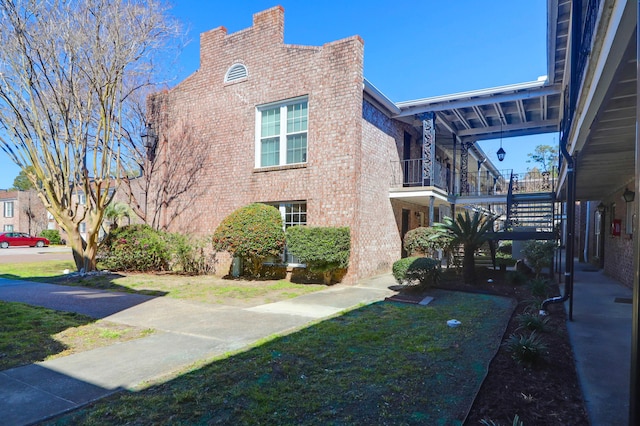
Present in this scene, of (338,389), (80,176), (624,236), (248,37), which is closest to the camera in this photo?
(338,389)

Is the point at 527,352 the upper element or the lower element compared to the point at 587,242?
lower

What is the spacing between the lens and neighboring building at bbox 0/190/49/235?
136ft

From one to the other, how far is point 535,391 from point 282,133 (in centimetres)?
1037

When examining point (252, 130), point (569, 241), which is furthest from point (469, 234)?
point (252, 130)

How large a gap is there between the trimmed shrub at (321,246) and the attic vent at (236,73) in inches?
240

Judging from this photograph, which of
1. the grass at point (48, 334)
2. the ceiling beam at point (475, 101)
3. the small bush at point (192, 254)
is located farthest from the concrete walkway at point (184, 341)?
the ceiling beam at point (475, 101)

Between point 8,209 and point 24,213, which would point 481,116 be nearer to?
point 24,213

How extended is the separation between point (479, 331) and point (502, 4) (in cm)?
764

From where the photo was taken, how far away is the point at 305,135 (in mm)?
11922

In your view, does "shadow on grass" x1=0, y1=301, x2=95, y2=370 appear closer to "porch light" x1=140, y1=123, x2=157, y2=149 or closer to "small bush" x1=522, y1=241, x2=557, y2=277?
"porch light" x1=140, y1=123, x2=157, y2=149

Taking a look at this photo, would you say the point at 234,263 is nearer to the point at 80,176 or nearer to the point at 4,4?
the point at 80,176

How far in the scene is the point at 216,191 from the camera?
13570 mm

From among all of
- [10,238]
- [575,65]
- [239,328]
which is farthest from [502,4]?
[10,238]

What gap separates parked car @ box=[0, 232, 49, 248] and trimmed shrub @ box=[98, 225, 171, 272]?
25954 mm
